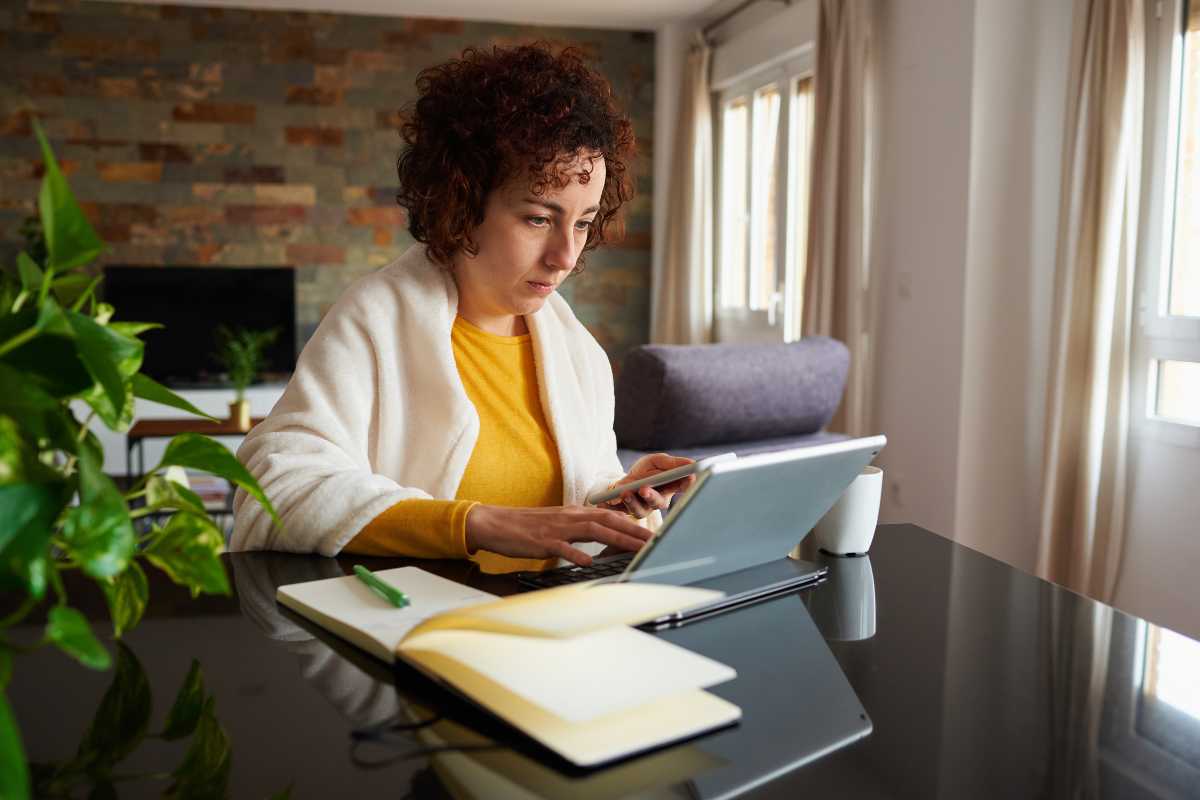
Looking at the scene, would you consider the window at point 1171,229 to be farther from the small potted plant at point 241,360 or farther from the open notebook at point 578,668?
the small potted plant at point 241,360

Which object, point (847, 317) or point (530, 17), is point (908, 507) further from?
point (530, 17)

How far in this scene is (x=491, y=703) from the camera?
2.19 feet

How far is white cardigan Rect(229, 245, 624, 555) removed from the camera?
1.18 metres

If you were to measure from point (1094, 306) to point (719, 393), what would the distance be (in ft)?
3.83

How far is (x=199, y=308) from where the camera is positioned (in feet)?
20.7

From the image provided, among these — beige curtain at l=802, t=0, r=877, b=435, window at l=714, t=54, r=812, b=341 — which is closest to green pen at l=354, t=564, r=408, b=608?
beige curtain at l=802, t=0, r=877, b=435

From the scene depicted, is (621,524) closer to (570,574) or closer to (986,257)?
(570,574)

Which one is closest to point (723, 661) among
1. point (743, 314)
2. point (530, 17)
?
point (743, 314)

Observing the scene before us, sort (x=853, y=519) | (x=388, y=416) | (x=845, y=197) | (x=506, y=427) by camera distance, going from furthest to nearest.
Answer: (x=845, y=197) < (x=506, y=427) < (x=388, y=416) < (x=853, y=519)

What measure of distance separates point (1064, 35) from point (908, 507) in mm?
1662

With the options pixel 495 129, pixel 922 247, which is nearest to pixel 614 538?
pixel 495 129

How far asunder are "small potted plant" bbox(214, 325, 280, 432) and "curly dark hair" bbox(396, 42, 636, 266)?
3106 millimetres

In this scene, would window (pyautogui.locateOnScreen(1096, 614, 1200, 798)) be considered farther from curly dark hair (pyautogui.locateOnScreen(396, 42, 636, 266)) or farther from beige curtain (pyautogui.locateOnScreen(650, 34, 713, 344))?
beige curtain (pyautogui.locateOnScreen(650, 34, 713, 344))

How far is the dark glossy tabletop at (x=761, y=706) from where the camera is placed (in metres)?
0.61
